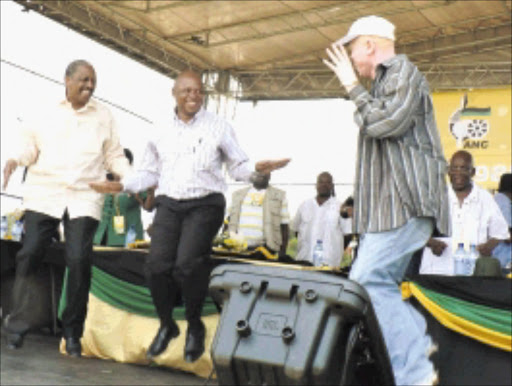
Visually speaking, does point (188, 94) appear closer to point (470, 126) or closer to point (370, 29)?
point (370, 29)

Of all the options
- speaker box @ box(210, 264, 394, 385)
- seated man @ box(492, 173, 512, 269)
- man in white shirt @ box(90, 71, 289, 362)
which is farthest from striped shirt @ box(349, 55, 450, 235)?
seated man @ box(492, 173, 512, 269)

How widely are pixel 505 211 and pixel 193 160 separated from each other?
3391 millimetres

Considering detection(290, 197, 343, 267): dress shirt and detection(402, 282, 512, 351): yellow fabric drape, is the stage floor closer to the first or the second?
detection(402, 282, 512, 351): yellow fabric drape

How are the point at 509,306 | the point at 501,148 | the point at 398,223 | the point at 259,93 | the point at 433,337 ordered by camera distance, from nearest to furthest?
the point at 398,223, the point at 509,306, the point at 433,337, the point at 501,148, the point at 259,93

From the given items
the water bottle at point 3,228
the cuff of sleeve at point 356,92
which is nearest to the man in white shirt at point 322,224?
the water bottle at point 3,228

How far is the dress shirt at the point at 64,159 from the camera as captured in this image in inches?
178

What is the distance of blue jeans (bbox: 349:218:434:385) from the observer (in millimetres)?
2695

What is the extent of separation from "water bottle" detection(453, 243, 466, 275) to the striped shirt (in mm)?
2057

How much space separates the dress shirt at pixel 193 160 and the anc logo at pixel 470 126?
7587 mm

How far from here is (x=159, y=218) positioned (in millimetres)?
4367

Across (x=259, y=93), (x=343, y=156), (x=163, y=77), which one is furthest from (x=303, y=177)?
(x=163, y=77)

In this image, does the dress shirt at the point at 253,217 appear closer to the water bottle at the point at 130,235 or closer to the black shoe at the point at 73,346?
the water bottle at the point at 130,235

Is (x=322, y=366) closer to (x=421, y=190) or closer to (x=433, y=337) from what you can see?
(x=421, y=190)

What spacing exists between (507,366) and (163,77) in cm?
1215
